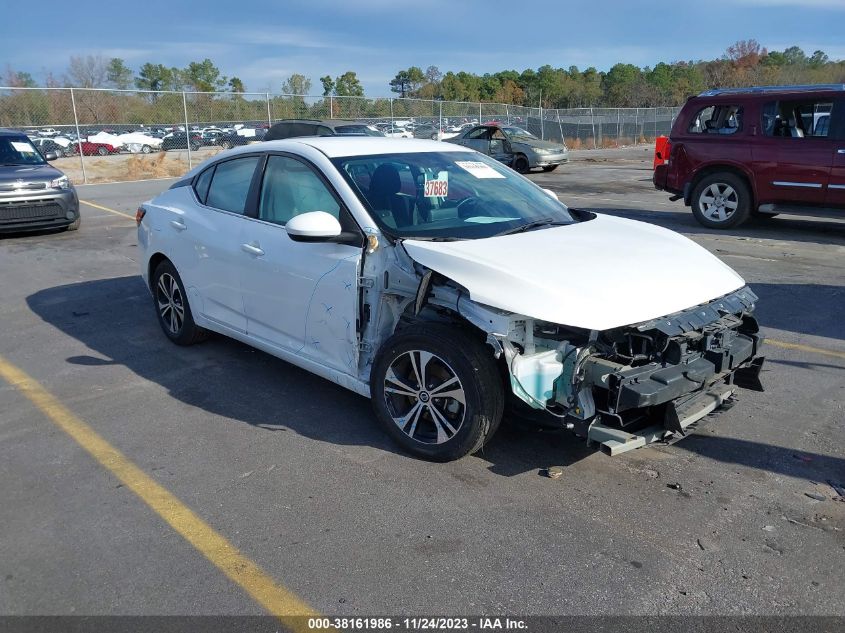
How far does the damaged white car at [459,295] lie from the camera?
11.3 feet

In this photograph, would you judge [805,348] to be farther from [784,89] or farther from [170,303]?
[784,89]

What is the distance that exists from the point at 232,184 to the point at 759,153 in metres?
8.56

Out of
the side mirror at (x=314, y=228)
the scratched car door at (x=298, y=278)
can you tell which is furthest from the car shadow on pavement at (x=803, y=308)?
the side mirror at (x=314, y=228)

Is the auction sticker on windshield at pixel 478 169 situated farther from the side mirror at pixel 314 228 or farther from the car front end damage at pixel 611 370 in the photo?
the car front end damage at pixel 611 370

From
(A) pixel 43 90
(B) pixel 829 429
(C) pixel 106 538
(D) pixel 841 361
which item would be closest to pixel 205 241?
(C) pixel 106 538

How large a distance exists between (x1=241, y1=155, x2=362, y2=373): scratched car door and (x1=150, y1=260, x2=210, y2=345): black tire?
97 centimetres

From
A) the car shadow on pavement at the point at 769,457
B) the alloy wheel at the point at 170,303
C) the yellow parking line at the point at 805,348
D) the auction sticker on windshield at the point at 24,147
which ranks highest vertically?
the auction sticker on windshield at the point at 24,147

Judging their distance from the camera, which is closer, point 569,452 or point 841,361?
point 569,452

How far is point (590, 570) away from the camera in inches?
117

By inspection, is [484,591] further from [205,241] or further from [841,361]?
[841,361]

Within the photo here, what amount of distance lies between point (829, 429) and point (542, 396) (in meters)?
2.01

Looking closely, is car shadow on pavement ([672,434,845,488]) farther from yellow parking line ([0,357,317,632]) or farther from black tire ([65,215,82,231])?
black tire ([65,215,82,231])

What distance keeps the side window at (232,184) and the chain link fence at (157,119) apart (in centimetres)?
1723

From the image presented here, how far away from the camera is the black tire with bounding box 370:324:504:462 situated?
357cm
